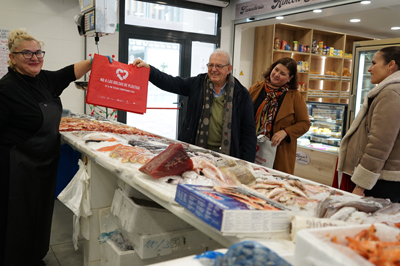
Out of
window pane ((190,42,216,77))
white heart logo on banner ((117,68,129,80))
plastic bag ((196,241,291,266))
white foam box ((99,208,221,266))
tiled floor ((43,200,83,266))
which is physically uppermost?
window pane ((190,42,216,77))

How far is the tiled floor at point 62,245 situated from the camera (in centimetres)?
297

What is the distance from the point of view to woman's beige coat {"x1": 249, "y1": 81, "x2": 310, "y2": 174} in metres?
3.26

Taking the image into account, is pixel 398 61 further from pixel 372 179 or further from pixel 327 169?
pixel 327 169

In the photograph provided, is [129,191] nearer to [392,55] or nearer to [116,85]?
[116,85]

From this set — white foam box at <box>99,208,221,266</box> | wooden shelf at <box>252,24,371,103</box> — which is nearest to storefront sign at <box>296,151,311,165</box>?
wooden shelf at <box>252,24,371,103</box>

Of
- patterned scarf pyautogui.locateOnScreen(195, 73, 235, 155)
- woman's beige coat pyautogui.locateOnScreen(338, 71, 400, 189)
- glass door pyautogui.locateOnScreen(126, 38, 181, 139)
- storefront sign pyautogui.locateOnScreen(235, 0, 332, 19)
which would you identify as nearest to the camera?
woman's beige coat pyautogui.locateOnScreen(338, 71, 400, 189)

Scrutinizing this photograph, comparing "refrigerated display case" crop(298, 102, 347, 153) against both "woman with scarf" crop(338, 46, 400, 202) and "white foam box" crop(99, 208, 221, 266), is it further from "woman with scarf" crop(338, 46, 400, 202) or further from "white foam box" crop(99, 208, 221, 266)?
"white foam box" crop(99, 208, 221, 266)

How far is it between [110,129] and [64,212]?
1.47 meters

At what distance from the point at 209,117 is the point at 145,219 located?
4.15 ft

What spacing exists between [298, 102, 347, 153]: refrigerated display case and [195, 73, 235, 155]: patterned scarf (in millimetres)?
2993

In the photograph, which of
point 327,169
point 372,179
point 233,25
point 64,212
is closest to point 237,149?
point 372,179

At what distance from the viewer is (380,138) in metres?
2.35

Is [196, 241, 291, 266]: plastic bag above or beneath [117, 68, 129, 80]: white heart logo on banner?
beneath

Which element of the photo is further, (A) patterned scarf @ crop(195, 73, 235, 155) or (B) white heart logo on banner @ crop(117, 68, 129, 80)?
(A) patterned scarf @ crop(195, 73, 235, 155)
